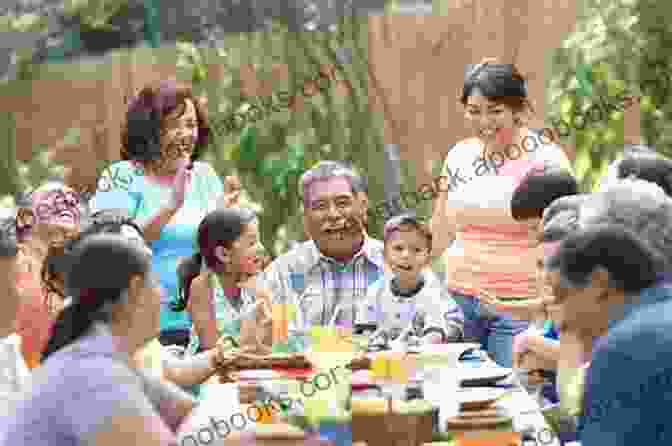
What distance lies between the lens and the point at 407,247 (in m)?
6.50

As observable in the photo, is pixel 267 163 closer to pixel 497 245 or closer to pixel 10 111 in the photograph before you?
pixel 10 111

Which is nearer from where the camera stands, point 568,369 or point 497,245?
point 568,369

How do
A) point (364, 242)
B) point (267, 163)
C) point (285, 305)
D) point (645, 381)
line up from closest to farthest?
point (645, 381) < point (285, 305) < point (364, 242) < point (267, 163)

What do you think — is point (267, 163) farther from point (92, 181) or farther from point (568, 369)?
point (568, 369)

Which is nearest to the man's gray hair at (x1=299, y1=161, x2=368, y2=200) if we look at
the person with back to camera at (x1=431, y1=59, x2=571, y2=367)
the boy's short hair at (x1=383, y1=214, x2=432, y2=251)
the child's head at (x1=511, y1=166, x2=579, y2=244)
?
the boy's short hair at (x1=383, y1=214, x2=432, y2=251)

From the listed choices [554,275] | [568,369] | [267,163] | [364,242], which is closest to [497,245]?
[364,242]

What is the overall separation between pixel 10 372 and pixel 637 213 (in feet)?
6.55

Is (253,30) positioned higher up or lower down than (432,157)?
Result: higher up

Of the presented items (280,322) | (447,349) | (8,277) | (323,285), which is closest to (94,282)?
(8,277)

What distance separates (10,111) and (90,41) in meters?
0.97

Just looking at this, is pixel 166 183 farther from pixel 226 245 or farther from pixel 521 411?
pixel 521 411

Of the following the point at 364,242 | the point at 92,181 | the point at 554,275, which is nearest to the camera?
the point at 554,275

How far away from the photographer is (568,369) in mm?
4797

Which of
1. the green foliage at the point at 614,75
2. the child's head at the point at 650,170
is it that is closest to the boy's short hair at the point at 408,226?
the child's head at the point at 650,170
